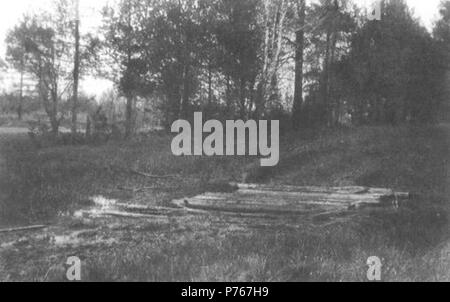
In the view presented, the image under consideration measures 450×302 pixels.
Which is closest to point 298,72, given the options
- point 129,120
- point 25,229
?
point 129,120

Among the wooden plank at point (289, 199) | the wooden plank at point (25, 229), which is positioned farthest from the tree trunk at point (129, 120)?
the wooden plank at point (25, 229)

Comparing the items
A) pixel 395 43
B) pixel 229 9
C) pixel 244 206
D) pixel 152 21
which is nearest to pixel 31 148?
pixel 152 21

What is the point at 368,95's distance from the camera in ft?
89.1

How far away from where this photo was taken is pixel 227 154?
15.8 m

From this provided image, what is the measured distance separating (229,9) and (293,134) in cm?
569

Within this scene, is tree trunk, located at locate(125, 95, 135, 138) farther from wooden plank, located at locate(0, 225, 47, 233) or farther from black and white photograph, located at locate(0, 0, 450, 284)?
wooden plank, located at locate(0, 225, 47, 233)

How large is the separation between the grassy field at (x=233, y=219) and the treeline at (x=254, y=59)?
8.99 feet

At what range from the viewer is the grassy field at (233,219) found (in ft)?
19.8

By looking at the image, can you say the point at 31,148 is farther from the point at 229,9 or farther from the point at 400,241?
the point at 400,241

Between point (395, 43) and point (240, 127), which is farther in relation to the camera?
point (395, 43)

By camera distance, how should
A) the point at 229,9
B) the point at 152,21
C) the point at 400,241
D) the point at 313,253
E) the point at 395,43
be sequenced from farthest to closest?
the point at 395,43
the point at 152,21
the point at 229,9
the point at 400,241
the point at 313,253

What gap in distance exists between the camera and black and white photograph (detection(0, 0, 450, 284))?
6.50 metres

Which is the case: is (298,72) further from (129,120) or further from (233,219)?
(233,219)

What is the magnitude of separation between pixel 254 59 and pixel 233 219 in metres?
11.5
